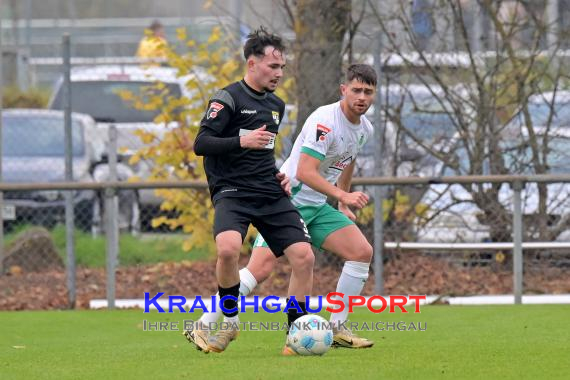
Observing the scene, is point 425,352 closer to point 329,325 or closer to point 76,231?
point 329,325

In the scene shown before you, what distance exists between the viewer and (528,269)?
39.6 ft

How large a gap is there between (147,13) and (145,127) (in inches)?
707

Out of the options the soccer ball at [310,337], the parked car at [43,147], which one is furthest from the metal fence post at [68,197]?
the soccer ball at [310,337]

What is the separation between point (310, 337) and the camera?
754 cm

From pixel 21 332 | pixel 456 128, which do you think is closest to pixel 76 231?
pixel 21 332

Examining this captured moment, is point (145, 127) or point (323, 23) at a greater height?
point (323, 23)

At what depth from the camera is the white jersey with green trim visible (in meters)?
8.11

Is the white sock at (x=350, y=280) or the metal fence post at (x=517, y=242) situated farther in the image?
the metal fence post at (x=517, y=242)

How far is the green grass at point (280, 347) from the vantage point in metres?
6.79

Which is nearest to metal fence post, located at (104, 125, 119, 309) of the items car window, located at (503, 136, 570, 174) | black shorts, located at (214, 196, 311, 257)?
black shorts, located at (214, 196, 311, 257)

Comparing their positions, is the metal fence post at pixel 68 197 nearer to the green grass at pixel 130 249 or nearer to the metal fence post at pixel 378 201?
the green grass at pixel 130 249

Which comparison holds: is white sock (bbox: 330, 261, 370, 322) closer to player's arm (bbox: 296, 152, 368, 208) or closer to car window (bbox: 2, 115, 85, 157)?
player's arm (bbox: 296, 152, 368, 208)

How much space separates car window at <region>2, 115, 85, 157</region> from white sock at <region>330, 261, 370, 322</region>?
6.98m

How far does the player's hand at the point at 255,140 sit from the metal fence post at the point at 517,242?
176 inches
